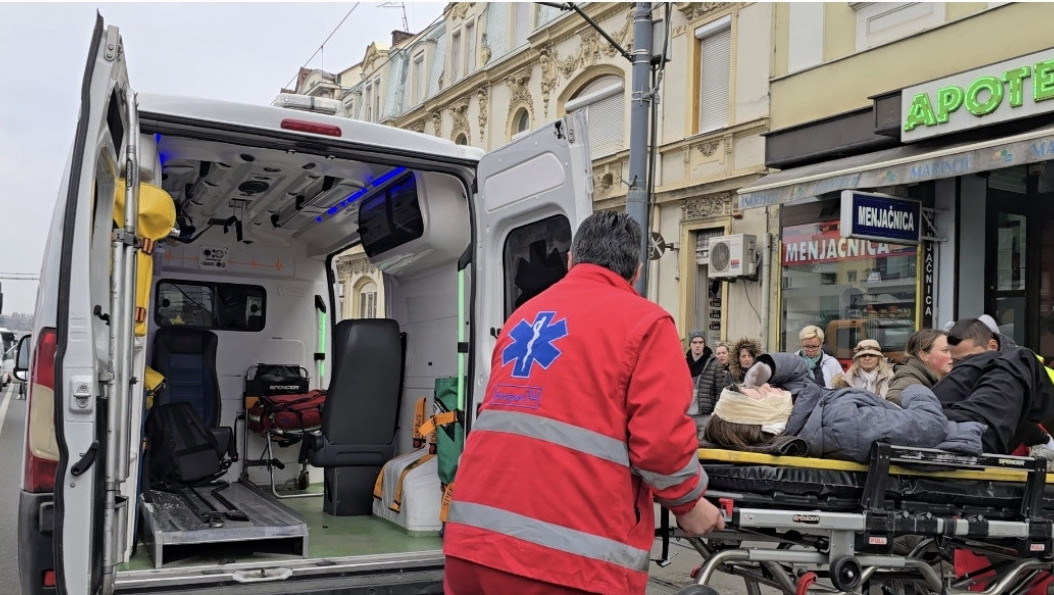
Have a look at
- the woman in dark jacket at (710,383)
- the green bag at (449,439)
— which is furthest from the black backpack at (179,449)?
the woman in dark jacket at (710,383)

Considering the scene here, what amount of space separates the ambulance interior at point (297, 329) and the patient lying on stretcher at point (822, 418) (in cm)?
134

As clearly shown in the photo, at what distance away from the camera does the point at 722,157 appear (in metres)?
15.5

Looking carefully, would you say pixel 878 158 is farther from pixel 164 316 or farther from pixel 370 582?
pixel 370 582

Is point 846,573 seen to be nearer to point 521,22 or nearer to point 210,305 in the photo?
point 210,305

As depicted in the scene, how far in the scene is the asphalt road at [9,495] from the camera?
6.46m

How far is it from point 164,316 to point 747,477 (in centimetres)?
522

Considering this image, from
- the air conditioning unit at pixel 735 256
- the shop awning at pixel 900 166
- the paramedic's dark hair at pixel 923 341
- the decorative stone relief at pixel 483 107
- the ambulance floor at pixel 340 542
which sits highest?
the decorative stone relief at pixel 483 107

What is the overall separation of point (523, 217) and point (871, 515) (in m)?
1.95

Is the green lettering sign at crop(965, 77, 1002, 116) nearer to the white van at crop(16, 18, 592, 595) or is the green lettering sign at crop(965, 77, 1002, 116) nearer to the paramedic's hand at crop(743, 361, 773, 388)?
the white van at crop(16, 18, 592, 595)

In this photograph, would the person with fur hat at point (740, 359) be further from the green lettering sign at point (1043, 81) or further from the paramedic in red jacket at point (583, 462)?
the paramedic in red jacket at point (583, 462)

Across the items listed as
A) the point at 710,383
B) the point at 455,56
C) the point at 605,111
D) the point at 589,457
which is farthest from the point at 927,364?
the point at 455,56

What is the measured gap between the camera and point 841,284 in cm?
1309

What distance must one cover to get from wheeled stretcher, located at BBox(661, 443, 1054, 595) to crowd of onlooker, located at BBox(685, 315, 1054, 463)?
0.10 m

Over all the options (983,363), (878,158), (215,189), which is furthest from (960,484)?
(878,158)
